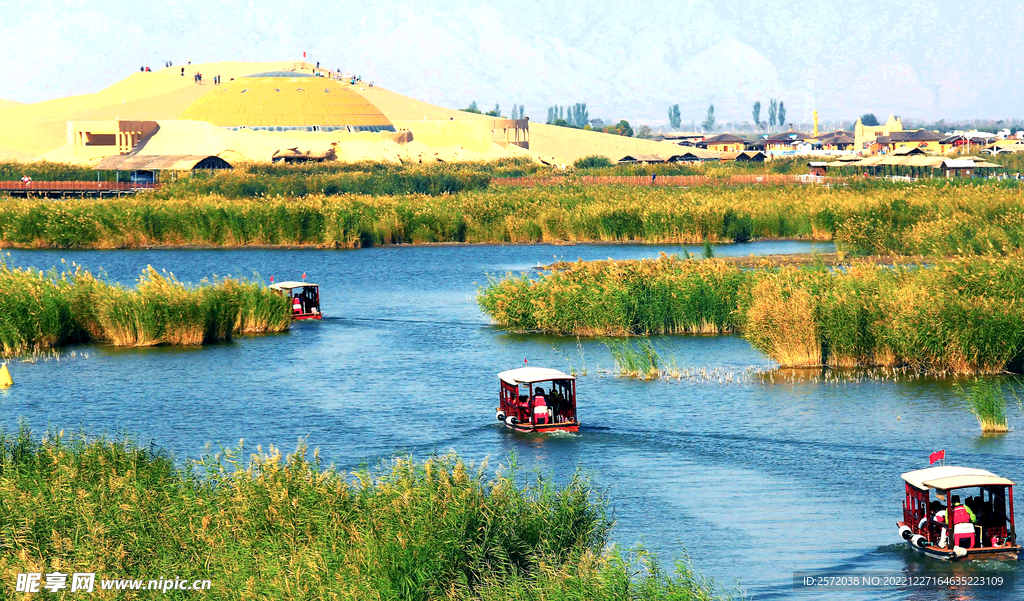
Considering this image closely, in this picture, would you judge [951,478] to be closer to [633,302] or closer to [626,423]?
[626,423]

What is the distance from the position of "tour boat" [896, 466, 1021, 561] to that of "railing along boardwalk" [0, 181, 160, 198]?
98.4 metres

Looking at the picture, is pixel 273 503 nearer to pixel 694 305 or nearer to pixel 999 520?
pixel 999 520

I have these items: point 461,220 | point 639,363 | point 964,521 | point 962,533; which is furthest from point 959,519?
point 461,220

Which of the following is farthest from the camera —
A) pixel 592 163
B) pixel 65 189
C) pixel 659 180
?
pixel 592 163

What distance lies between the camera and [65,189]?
375 ft

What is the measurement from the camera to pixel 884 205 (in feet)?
237

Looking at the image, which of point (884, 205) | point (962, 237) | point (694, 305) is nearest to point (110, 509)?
point (694, 305)

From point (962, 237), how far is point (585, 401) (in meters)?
35.3

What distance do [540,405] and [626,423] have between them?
8.28 ft

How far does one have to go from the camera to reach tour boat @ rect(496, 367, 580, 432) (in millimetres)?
30578

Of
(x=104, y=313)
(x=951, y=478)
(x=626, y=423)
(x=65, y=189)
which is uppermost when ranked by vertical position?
(x=65, y=189)

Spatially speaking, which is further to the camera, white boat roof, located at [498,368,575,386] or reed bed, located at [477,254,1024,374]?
reed bed, located at [477,254,1024,374]

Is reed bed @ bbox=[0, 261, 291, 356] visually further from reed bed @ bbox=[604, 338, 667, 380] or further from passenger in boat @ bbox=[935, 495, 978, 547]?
passenger in boat @ bbox=[935, 495, 978, 547]

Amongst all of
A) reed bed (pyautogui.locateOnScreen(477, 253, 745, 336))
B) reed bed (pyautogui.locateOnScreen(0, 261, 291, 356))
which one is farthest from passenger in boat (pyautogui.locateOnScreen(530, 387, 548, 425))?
reed bed (pyautogui.locateOnScreen(0, 261, 291, 356))
